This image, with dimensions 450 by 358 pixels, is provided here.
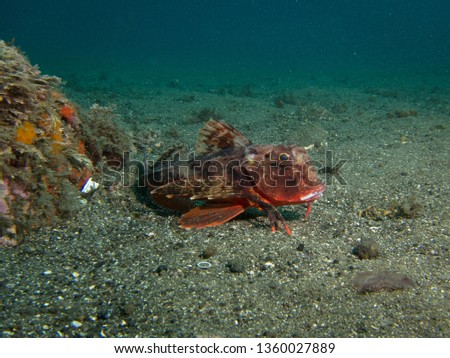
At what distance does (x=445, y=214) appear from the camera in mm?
5164

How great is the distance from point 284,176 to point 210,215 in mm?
1221

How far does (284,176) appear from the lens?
14.0ft

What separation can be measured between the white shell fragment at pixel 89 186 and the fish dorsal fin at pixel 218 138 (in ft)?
6.63

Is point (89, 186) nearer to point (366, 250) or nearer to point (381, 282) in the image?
point (366, 250)

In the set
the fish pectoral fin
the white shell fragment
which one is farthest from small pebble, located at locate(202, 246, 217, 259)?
the white shell fragment

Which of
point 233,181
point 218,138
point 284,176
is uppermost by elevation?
point 218,138

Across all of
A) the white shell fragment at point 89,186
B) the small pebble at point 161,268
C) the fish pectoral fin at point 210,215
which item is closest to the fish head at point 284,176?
the fish pectoral fin at point 210,215

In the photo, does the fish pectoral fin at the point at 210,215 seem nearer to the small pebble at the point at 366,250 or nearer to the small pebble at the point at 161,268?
the small pebble at the point at 161,268

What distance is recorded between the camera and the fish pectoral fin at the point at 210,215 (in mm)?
4234

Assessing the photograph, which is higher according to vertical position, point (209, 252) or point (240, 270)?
point (209, 252)

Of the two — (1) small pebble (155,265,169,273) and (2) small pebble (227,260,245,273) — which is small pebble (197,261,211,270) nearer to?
(2) small pebble (227,260,245,273)

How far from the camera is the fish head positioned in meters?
4.21

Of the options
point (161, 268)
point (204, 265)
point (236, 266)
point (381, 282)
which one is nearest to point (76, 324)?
point (161, 268)
